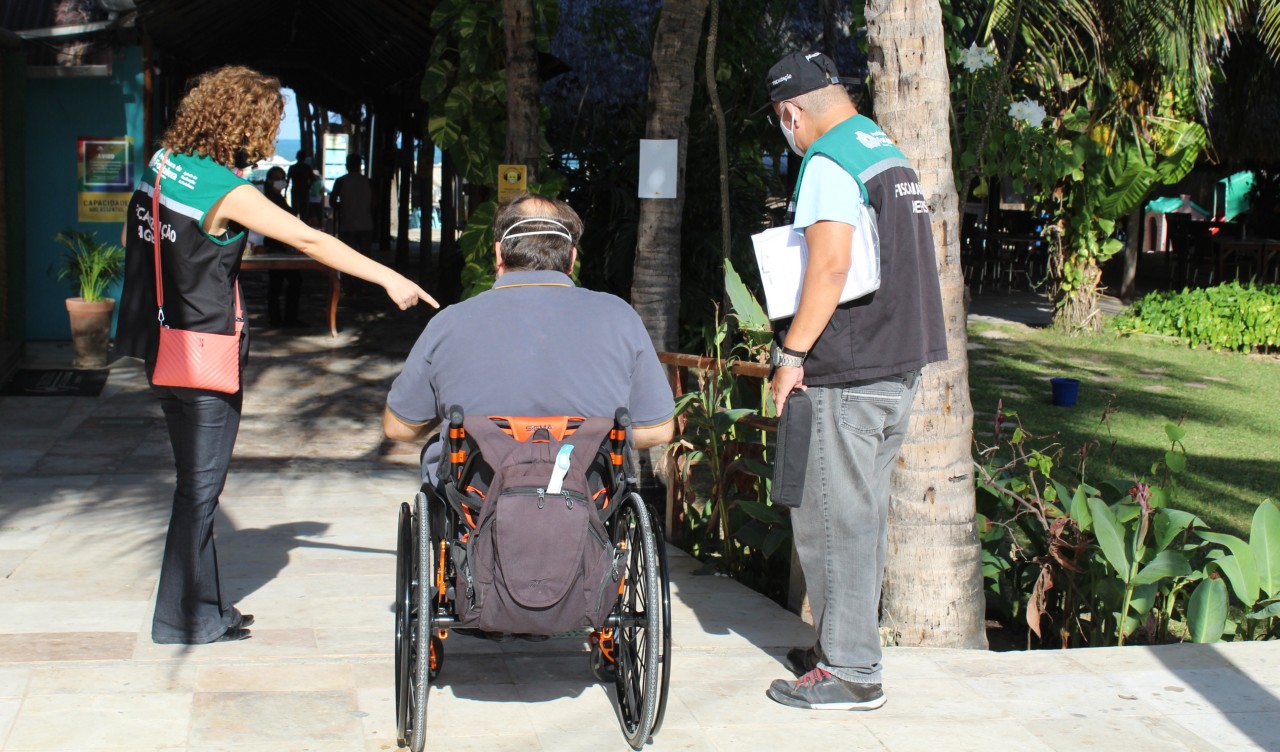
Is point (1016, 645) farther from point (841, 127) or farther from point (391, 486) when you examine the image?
point (391, 486)

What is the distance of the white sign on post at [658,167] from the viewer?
24.2 ft

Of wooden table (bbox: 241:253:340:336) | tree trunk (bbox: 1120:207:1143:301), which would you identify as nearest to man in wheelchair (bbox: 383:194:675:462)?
wooden table (bbox: 241:253:340:336)

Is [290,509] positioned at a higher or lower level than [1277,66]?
lower

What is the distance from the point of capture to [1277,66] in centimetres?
1633

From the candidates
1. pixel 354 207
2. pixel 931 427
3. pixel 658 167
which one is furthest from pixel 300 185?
pixel 931 427

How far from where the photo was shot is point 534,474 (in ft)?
11.6

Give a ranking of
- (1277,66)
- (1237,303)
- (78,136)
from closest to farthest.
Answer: (78,136) < (1237,303) < (1277,66)

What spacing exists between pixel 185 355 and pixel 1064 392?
26.5 ft

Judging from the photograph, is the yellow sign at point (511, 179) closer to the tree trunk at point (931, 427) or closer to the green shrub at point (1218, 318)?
the tree trunk at point (931, 427)

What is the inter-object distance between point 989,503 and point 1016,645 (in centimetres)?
58

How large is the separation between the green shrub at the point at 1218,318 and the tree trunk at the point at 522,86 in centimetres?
902

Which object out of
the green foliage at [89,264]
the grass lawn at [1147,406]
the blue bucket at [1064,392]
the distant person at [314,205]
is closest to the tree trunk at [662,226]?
the grass lawn at [1147,406]

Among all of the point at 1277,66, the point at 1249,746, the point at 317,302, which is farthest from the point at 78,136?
the point at 1277,66

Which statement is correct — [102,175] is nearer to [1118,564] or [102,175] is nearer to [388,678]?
[388,678]
